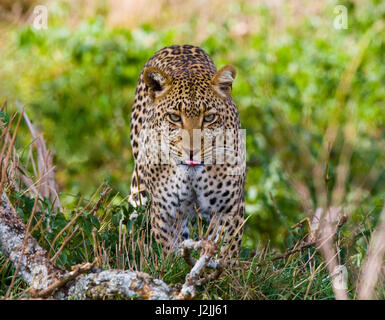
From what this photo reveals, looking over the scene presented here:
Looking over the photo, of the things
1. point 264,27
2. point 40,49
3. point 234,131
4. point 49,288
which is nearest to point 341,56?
point 264,27

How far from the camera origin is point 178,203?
5.35 meters

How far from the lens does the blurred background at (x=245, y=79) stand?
9.45 meters

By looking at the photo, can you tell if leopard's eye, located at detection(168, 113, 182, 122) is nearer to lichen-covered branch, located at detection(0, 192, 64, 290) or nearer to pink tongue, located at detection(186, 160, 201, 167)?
pink tongue, located at detection(186, 160, 201, 167)

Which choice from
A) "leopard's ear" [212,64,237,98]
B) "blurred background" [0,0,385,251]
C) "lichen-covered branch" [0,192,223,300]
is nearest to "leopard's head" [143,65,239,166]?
"leopard's ear" [212,64,237,98]

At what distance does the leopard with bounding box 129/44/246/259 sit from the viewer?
17.0 ft

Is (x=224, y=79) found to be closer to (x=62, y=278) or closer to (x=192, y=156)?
(x=192, y=156)

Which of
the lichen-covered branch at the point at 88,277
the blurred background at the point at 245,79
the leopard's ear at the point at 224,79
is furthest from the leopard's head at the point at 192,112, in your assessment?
the blurred background at the point at 245,79

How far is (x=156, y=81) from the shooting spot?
5477mm

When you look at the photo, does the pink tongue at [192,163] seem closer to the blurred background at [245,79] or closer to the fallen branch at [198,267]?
the fallen branch at [198,267]

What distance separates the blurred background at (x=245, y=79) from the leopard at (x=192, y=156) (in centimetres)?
324

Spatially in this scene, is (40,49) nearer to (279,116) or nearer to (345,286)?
(279,116)

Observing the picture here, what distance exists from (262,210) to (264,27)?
15.5ft

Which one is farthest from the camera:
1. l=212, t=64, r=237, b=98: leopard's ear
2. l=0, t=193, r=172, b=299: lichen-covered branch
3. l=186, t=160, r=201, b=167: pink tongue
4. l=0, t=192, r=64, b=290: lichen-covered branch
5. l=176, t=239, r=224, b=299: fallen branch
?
Answer: l=212, t=64, r=237, b=98: leopard's ear

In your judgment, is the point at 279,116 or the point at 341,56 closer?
the point at 279,116
